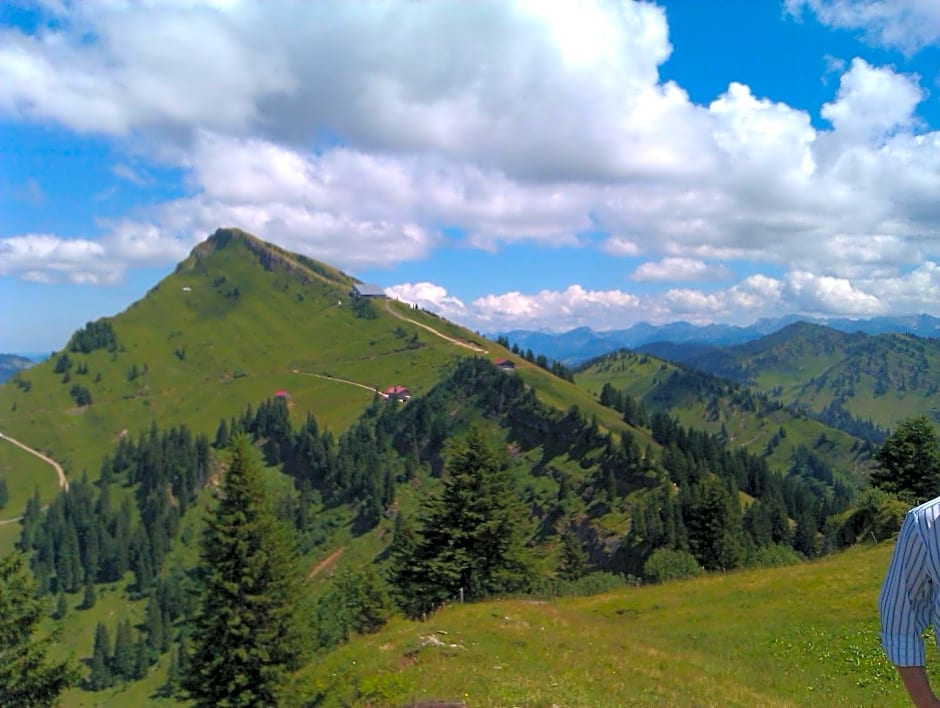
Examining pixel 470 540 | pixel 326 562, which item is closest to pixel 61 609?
pixel 326 562

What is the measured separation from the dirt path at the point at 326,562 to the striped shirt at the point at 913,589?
188m

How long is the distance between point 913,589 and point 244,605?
37038mm

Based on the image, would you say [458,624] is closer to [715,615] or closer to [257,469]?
[715,615]

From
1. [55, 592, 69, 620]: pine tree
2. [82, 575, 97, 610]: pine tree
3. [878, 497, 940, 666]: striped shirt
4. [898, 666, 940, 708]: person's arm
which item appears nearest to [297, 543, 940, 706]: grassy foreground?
[898, 666, 940, 708]: person's arm

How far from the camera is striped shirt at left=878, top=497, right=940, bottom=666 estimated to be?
4707 millimetres

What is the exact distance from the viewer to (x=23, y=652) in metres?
30.3

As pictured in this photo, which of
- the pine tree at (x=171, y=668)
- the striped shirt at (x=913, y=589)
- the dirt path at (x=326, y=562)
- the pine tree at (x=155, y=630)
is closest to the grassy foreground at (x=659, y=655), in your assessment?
the striped shirt at (x=913, y=589)

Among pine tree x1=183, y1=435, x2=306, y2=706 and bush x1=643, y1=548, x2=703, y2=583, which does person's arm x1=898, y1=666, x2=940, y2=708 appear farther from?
bush x1=643, y1=548, x2=703, y2=583

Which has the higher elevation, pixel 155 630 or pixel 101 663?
pixel 155 630

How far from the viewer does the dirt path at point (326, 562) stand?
588ft

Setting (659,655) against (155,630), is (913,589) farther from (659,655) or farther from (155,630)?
(155,630)

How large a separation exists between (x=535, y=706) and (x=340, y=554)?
183568mm

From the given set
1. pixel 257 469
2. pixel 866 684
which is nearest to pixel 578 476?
pixel 257 469

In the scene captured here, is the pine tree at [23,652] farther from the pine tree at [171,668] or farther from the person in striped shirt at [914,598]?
the pine tree at [171,668]
